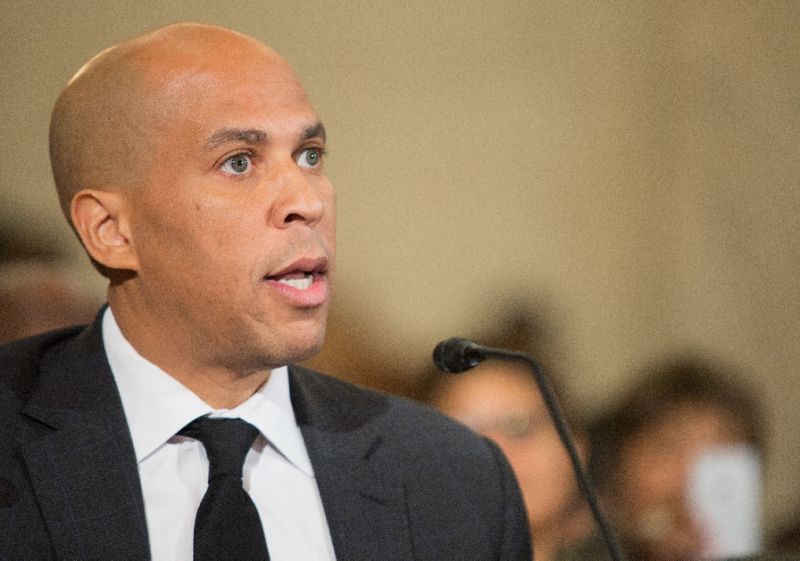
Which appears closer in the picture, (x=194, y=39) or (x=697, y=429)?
(x=194, y=39)

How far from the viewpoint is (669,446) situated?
3211 mm

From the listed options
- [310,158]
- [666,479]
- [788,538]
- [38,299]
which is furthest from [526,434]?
[310,158]

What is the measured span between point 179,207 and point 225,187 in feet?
0.22

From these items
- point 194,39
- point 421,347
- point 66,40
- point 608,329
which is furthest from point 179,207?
point 608,329

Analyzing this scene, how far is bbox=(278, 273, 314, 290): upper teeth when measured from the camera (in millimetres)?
1528

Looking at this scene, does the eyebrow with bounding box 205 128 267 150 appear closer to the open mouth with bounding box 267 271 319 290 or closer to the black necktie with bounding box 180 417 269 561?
the open mouth with bounding box 267 271 319 290

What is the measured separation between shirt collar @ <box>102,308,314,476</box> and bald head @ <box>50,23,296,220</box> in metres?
0.23

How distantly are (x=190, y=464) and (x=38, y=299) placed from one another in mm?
996

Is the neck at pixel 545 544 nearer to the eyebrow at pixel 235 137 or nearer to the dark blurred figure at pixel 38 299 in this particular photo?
the dark blurred figure at pixel 38 299

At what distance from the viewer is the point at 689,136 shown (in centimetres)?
337

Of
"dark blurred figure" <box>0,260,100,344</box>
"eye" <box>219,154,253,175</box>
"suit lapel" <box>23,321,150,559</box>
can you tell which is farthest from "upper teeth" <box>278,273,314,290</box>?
"dark blurred figure" <box>0,260,100,344</box>

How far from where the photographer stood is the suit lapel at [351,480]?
160cm

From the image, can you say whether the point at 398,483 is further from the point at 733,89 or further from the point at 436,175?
the point at 733,89

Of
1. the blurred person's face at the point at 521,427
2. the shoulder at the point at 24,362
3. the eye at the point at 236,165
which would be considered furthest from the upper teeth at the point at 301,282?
the blurred person's face at the point at 521,427
